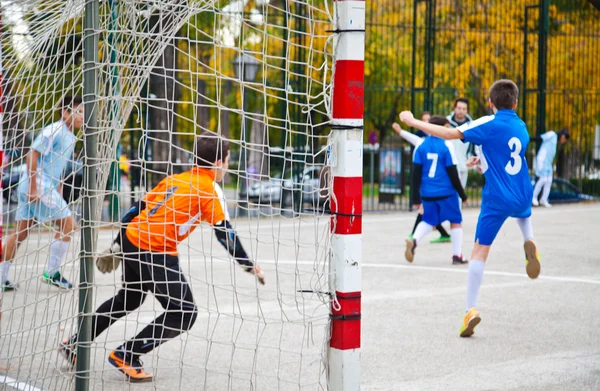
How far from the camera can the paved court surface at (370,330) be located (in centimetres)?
497

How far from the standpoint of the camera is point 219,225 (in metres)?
4.83

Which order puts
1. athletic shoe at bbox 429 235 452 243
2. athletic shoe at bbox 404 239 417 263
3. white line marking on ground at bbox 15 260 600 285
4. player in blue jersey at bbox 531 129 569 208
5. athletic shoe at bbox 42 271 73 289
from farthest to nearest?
player in blue jersey at bbox 531 129 569 208, athletic shoe at bbox 429 235 452 243, athletic shoe at bbox 404 239 417 263, white line marking on ground at bbox 15 260 600 285, athletic shoe at bbox 42 271 73 289

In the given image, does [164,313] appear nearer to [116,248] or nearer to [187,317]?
[187,317]

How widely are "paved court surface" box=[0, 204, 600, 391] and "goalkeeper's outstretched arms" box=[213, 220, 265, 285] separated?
0.22m

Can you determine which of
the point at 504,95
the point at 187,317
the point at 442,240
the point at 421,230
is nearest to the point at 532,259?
the point at 504,95

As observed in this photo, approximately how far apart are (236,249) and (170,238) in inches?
15.2

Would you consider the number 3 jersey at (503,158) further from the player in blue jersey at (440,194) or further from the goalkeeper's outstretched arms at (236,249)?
the player in blue jersey at (440,194)

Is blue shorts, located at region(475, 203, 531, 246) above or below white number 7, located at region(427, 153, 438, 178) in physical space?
Answer: below

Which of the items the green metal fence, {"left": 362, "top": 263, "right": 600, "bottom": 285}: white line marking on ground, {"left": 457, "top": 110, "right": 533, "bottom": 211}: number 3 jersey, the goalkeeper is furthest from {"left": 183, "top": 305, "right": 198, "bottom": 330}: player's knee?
the green metal fence

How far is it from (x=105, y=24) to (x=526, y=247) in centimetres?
377

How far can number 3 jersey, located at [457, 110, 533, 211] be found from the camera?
6051 millimetres

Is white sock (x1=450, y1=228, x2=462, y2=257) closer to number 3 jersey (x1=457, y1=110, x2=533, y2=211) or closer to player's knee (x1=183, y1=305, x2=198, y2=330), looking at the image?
number 3 jersey (x1=457, y1=110, x2=533, y2=211)

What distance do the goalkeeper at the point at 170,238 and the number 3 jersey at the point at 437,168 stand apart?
5.27m

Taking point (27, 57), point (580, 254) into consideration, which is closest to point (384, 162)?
point (580, 254)
